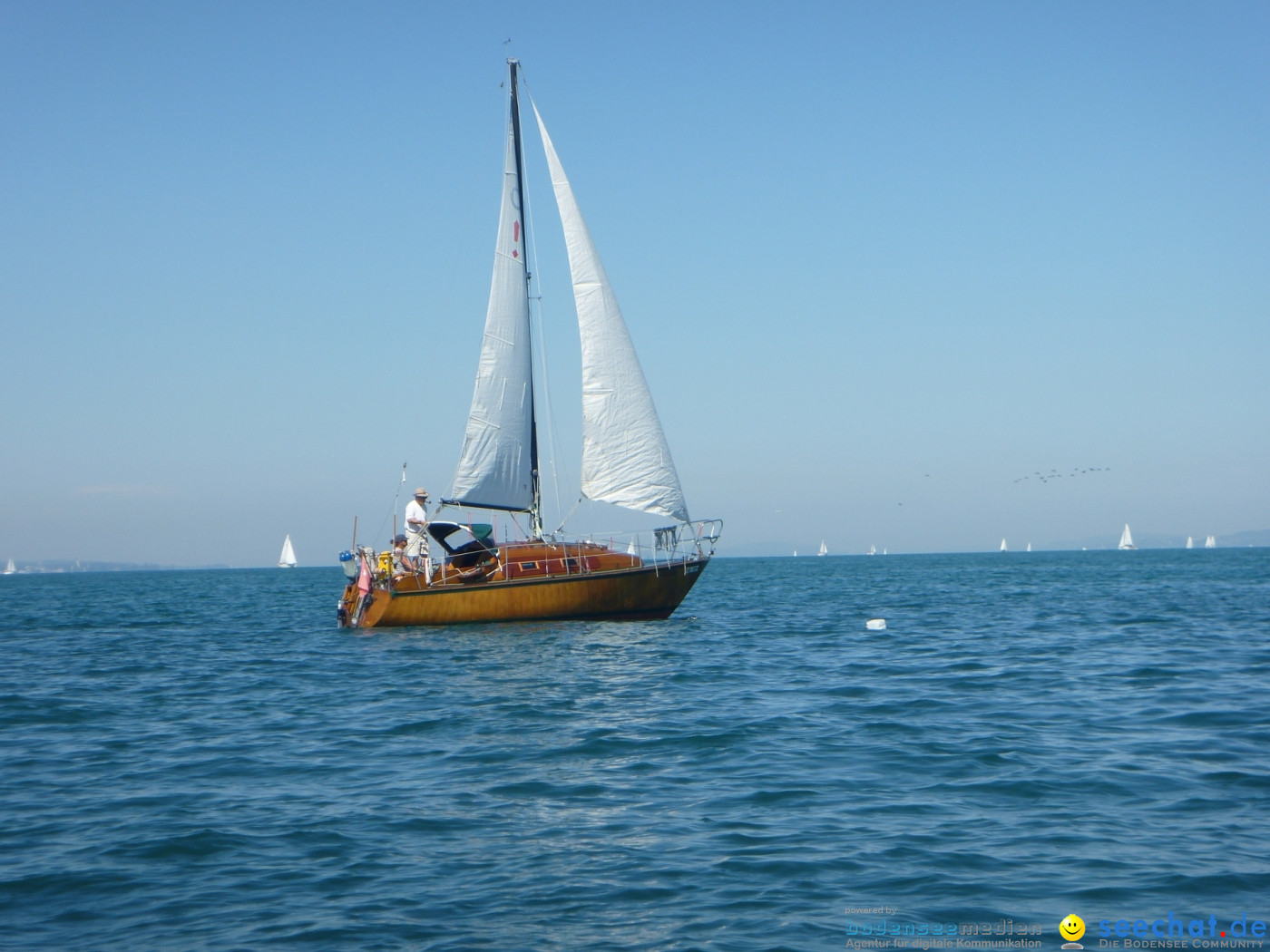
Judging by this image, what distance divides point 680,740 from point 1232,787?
→ 575 cm

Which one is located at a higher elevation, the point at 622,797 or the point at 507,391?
the point at 507,391

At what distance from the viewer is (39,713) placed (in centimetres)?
1588

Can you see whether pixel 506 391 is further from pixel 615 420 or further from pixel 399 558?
pixel 399 558

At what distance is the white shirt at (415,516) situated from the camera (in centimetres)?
2686

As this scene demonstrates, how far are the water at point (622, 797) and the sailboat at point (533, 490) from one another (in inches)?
166

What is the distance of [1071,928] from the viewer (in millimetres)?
6812

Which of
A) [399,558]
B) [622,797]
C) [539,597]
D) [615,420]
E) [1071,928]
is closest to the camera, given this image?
[1071,928]

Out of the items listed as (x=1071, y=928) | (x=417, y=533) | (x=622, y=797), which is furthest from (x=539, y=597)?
(x=1071, y=928)

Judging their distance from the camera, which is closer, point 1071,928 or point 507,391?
point 1071,928

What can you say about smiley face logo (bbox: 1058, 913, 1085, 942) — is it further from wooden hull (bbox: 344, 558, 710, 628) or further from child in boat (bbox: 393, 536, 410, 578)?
child in boat (bbox: 393, 536, 410, 578)

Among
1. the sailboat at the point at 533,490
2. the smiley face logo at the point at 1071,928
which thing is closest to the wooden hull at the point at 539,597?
the sailboat at the point at 533,490

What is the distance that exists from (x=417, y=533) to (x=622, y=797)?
17576mm

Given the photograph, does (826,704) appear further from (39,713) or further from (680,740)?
(39,713)

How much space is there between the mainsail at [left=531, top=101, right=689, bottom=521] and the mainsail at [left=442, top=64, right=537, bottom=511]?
214cm
